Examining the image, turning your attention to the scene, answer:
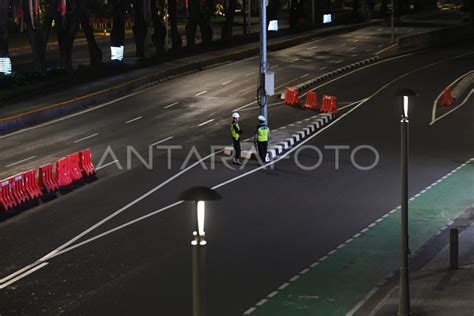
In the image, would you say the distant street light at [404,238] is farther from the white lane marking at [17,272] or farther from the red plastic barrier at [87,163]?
the red plastic barrier at [87,163]

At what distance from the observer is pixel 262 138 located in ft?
113

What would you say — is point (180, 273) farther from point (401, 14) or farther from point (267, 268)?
point (401, 14)

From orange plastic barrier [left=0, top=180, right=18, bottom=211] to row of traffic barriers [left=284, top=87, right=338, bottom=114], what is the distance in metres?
20.2

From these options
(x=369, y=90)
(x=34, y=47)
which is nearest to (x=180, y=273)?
(x=369, y=90)

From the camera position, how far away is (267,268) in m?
22.5

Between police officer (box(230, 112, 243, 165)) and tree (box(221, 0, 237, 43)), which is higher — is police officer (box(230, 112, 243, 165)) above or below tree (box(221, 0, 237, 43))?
below

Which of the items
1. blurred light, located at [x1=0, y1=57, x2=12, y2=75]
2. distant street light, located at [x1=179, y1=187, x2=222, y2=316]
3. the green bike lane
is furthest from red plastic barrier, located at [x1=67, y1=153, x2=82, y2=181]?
blurred light, located at [x1=0, y1=57, x2=12, y2=75]

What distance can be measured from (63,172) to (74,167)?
0.81 meters

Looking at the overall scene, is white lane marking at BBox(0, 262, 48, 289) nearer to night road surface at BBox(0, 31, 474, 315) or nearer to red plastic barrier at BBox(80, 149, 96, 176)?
night road surface at BBox(0, 31, 474, 315)

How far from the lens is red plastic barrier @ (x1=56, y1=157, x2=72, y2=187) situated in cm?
3152

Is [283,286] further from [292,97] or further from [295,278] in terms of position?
[292,97]

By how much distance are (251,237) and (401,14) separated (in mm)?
89472

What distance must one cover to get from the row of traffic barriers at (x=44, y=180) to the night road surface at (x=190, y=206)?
0.64m

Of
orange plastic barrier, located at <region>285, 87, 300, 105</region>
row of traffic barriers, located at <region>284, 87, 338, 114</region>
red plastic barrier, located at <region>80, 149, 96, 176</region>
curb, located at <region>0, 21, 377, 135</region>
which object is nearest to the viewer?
red plastic barrier, located at <region>80, 149, 96, 176</region>
